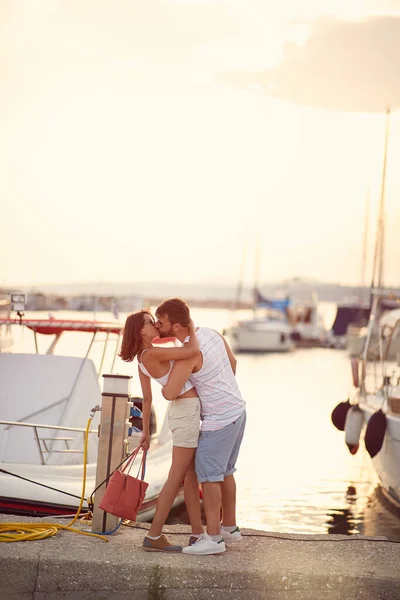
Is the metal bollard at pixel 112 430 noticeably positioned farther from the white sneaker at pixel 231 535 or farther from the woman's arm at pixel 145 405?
the white sneaker at pixel 231 535

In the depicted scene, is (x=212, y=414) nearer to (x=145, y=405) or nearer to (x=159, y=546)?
(x=145, y=405)

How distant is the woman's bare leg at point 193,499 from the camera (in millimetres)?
6539

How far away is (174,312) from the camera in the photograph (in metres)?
6.25

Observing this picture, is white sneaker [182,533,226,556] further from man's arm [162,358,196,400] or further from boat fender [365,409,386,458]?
boat fender [365,409,386,458]

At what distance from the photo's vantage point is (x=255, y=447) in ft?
74.5

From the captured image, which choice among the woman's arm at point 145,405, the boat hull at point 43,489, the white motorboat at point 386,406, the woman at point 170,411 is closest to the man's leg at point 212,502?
the woman at point 170,411

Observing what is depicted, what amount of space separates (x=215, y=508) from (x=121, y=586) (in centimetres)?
93

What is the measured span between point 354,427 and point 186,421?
435 inches

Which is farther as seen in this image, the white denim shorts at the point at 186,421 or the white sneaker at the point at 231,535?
the white sneaker at the point at 231,535

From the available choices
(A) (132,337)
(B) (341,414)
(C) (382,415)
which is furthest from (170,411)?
(B) (341,414)

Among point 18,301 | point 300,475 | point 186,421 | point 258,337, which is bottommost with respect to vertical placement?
point 258,337

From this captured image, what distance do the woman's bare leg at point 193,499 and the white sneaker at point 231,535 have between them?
0.65ft

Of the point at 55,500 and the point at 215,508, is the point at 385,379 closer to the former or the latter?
the point at 55,500

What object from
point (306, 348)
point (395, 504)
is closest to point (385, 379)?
point (395, 504)
